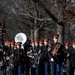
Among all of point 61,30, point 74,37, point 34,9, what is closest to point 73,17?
point 61,30

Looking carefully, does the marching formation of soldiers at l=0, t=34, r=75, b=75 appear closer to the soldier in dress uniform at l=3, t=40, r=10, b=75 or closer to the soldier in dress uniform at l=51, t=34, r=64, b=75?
the soldier in dress uniform at l=51, t=34, r=64, b=75

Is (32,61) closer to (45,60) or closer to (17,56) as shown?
(17,56)

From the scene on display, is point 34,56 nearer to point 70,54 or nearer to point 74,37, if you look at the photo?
point 70,54

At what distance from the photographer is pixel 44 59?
16594 mm

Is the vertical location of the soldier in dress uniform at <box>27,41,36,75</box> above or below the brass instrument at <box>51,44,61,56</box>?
below

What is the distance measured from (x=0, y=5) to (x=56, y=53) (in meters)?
39.9

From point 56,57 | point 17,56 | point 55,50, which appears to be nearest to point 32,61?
point 17,56

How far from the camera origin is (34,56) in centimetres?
1856

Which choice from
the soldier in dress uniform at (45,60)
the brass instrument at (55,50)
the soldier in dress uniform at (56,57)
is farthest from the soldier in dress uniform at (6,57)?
the brass instrument at (55,50)

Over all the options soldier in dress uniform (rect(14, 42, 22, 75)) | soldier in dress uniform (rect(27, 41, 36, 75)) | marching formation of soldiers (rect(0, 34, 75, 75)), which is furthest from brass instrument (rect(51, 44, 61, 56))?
soldier in dress uniform (rect(27, 41, 36, 75))

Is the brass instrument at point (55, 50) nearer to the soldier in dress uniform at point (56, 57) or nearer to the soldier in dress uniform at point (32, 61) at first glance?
the soldier in dress uniform at point (56, 57)

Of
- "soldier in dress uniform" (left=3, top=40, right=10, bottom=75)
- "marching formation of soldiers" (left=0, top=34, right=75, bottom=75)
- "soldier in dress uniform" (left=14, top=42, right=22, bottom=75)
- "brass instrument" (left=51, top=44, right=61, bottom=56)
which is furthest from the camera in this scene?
"soldier in dress uniform" (left=3, top=40, right=10, bottom=75)

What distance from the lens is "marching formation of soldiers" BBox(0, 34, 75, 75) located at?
622 inches

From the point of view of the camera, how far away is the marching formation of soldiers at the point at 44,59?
1580 cm
